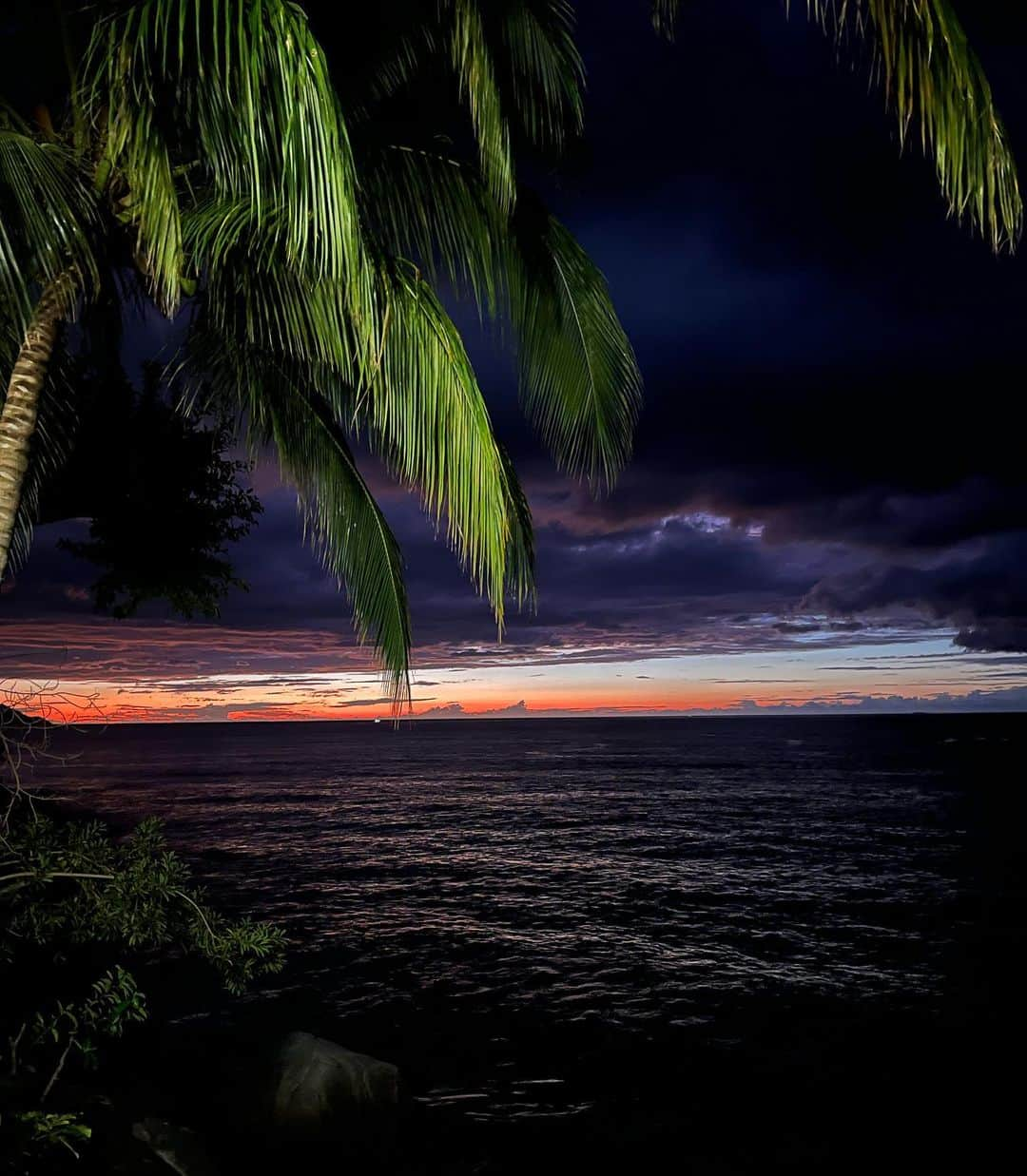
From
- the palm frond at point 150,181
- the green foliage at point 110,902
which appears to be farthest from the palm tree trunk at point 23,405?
the green foliage at point 110,902

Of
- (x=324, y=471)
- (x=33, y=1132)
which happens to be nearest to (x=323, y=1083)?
(x=33, y=1132)

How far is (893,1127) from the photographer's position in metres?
7.94

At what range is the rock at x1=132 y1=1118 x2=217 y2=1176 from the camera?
482cm

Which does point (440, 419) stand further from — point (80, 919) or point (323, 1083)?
point (323, 1083)

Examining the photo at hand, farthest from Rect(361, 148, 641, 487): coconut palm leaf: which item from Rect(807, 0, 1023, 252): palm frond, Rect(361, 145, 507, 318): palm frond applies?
Rect(807, 0, 1023, 252): palm frond

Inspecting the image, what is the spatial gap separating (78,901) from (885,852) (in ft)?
82.9

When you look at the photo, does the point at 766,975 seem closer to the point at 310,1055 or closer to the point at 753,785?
the point at 310,1055

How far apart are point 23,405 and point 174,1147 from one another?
4417 mm

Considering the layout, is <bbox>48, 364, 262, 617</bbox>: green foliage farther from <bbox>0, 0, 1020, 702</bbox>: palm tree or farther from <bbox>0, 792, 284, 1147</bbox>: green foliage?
<bbox>0, 792, 284, 1147</bbox>: green foliage

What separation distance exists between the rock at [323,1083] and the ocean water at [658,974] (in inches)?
22.9

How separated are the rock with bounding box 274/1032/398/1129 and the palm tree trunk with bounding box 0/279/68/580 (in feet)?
16.6

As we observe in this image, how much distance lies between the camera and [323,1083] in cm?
702

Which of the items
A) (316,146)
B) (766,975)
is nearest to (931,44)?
(316,146)

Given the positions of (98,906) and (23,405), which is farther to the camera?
(98,906)
